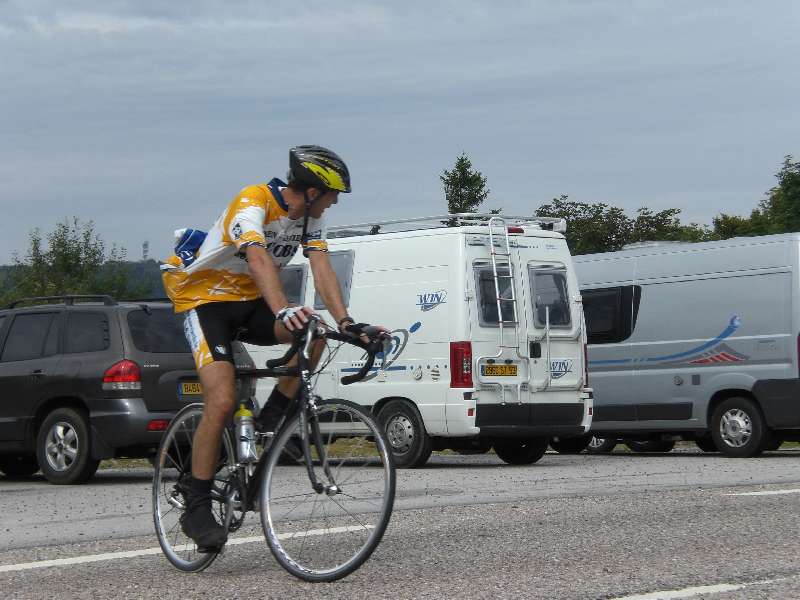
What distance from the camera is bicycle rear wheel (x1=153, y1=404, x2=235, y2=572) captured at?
658 cm

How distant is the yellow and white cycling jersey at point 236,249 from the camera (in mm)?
6480

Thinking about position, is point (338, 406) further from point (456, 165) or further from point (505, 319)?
point (456, 165)

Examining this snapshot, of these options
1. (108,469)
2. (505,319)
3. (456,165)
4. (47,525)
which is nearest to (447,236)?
(505,319)

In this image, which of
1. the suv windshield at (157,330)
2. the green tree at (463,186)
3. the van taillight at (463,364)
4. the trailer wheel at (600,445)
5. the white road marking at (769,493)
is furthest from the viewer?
the green tree at (463,186)

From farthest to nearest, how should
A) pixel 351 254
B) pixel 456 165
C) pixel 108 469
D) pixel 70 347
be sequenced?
pixel 456 165
pixel 108 469
pixel 351 254
pixel 70 347

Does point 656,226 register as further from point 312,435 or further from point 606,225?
point 312,435

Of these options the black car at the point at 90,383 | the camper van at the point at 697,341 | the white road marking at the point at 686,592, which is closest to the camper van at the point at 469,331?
the camper van at the point at 697,341

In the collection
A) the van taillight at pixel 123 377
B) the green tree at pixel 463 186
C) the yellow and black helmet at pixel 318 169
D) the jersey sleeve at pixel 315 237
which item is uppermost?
the green tree at pixel 463 186

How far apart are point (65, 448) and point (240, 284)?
25.6 ft

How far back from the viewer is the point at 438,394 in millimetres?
15617

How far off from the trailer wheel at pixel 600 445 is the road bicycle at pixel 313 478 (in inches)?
567

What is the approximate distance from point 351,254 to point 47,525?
720 centimetres

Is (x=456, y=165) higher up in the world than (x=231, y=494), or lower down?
higher up

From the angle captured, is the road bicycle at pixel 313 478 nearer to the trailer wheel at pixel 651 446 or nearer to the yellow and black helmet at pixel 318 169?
the yellow and black helmet at pixel 318 169
